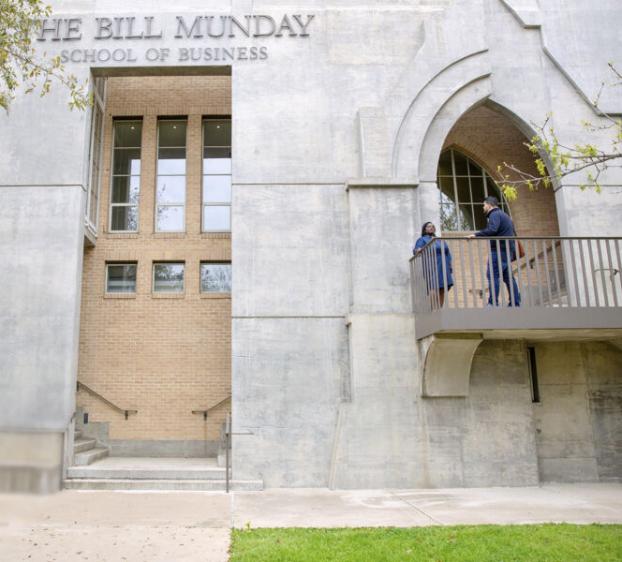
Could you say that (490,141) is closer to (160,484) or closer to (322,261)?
(322,261)

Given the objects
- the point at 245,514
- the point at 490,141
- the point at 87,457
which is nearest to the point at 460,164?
the point at 490,141

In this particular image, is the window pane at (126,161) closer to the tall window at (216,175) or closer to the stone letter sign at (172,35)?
the tall window at (216,175)

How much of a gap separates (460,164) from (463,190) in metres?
0.70

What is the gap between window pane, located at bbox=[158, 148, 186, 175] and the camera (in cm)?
1334

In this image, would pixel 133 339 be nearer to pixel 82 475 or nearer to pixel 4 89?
pixel 82 475

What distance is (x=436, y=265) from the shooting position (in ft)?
29.3

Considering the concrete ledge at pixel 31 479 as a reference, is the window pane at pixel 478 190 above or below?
above

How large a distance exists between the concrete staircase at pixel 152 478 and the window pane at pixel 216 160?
6.86 m

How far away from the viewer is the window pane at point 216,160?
13.4m

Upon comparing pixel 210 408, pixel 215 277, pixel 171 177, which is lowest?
pixel 210 408

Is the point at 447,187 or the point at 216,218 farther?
the point at 447,187

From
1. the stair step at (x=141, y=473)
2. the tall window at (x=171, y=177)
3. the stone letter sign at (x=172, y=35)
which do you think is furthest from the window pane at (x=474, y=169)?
the stair step at (x=141, y=473)

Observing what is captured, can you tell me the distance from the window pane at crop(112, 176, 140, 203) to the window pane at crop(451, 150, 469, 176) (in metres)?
7.65

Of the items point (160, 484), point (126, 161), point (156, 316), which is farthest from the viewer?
point (126, 161)
